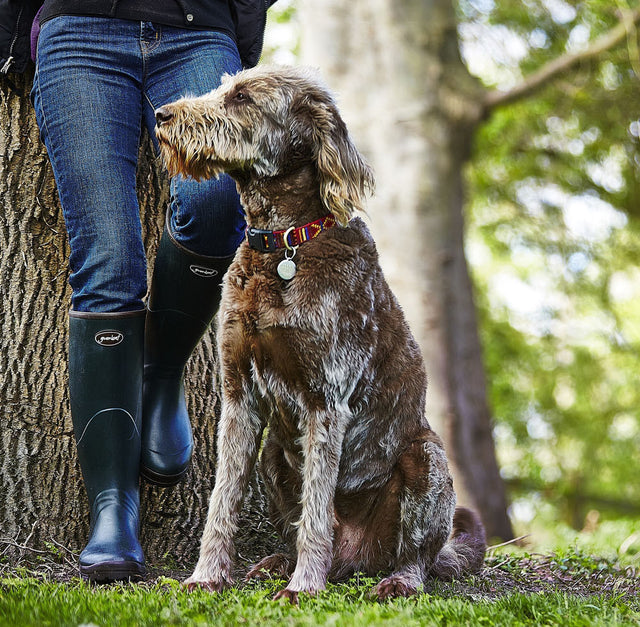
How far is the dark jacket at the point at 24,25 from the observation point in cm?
369

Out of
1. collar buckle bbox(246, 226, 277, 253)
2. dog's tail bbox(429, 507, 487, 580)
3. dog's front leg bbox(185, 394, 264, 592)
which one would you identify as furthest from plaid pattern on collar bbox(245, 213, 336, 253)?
dog's tail bbox(429, 507, 487, 580)

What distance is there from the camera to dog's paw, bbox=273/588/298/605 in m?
3.12

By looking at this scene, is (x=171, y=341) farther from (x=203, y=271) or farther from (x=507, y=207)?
(x=507, y=207)

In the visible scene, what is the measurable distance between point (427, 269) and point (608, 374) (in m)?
9.36

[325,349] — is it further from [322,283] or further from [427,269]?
[427,269]

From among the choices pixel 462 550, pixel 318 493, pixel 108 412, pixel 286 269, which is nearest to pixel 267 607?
pixel 318 493

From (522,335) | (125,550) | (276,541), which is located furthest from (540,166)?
(125,550)

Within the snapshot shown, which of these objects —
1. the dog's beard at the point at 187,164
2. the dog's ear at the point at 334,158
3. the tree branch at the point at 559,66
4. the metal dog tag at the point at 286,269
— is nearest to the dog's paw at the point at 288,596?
the metal dog tag at the point at 286,269

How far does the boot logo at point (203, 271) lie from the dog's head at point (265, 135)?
0.40 m

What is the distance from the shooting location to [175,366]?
156 inches

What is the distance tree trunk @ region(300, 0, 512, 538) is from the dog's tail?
487 centimetres

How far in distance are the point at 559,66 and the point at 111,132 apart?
766 centimetres

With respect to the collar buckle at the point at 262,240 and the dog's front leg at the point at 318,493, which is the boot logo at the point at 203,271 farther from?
the dog's front leg at the point at 318,493

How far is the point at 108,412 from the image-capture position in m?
3.60
